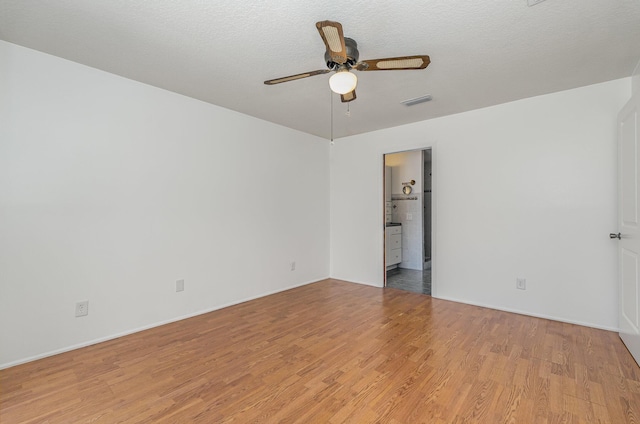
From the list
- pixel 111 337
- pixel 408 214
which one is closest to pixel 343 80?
pixel 111 337

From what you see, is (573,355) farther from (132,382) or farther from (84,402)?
(84,402)

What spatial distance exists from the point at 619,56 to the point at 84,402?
15.9ft

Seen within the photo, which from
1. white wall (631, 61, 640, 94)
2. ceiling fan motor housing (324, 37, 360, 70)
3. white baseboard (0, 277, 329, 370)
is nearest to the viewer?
ceiling fan motor housing (324, 37, 360, 70)

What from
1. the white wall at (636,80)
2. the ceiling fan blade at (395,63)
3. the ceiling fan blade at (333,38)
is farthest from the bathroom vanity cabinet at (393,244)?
the ceiling fan blade at (333,38)

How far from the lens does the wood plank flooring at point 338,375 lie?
1.76 metres

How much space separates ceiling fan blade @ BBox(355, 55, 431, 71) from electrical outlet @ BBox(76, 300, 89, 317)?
3.11 m

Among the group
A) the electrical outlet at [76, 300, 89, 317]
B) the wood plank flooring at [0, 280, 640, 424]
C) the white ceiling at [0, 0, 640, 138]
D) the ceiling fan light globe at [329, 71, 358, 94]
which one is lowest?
the wood plank flooring at [0, 280, 640, 424]

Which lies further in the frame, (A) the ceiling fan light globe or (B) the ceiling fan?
(A) the ceiling fan light globe

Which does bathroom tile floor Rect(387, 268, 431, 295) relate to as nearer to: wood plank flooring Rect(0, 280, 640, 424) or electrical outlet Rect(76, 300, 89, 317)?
wood plank flooring Rect(0, 280, 640, 424)

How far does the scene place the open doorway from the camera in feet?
19.0

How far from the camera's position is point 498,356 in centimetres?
242

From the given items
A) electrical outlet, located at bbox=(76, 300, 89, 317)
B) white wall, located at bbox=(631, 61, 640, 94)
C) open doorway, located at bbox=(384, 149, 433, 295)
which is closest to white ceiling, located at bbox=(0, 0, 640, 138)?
white wall, located at bbox=(631, 61, 640, 94)

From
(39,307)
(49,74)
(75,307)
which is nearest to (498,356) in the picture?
(75,307)

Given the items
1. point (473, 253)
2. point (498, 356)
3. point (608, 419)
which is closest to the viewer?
point (608, 419)
